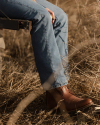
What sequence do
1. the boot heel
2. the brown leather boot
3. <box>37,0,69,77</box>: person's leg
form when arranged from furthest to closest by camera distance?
<box>37,0,69,77</box>: person's leg, the boot heel, the brown leather boot

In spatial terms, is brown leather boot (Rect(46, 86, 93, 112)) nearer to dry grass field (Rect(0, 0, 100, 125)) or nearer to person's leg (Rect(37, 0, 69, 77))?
dry grass field (Rect(0, 0, 100, 125))

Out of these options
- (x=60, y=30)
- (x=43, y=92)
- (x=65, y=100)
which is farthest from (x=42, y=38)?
(x=43, y=92)

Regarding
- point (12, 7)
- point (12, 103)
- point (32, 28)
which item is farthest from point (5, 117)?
point (12, 7)

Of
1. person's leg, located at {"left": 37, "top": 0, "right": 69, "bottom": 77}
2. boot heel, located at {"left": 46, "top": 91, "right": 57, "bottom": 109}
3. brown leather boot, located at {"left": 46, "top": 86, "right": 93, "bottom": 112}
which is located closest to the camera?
brown leather boot, located at {"left": 46, "top": 86, "right": 93, "bottom": 112}

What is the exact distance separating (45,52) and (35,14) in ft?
0.84

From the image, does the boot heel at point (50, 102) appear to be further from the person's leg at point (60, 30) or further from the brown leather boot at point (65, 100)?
the person's leg at point (60, 30)

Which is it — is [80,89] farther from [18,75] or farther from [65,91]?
[18,75]

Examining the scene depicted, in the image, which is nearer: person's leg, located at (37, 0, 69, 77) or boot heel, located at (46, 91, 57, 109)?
boot heel, located at (46, 91, 57, 109)

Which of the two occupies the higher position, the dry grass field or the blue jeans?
the blue jeans

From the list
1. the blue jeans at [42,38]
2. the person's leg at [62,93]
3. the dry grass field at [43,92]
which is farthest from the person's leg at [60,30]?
the blue jeans at [42,38]

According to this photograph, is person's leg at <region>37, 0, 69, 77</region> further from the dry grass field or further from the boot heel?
the boot heel

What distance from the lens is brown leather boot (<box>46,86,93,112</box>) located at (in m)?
1.32

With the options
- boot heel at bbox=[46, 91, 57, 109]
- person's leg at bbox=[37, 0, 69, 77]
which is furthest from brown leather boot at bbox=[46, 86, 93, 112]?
person's leg at bbox=[37, 0, 69, 77]

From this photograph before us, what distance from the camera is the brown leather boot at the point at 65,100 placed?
1317 millimetres
